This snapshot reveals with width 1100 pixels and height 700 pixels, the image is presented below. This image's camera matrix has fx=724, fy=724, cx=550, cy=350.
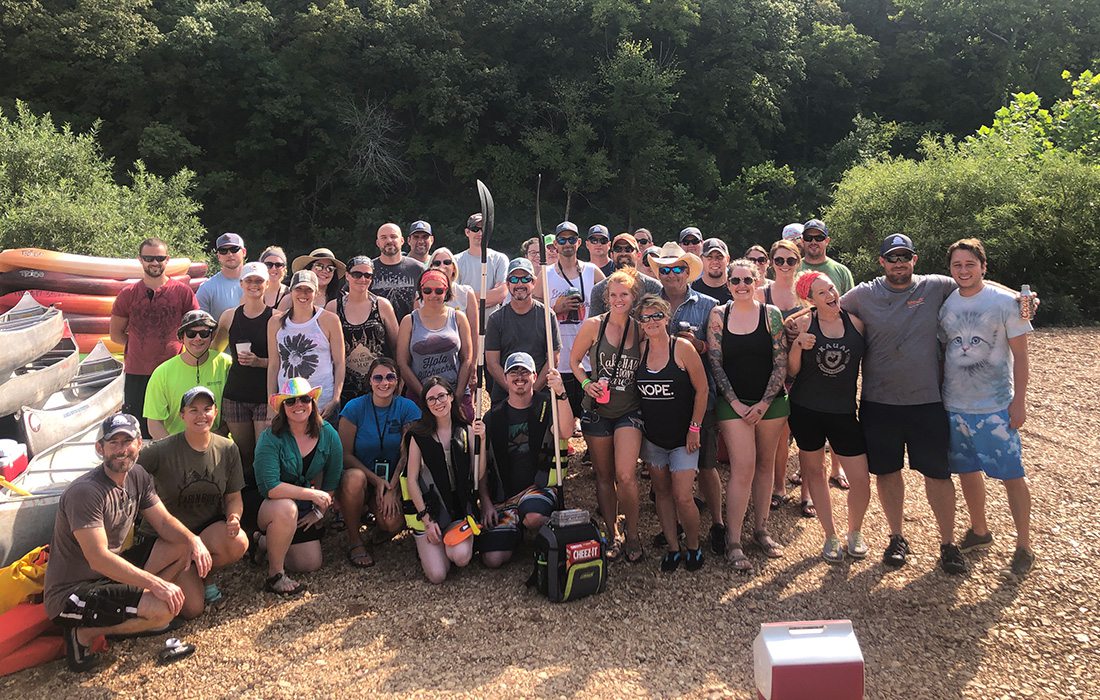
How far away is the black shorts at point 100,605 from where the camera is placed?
12.7 feet

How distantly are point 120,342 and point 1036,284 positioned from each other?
1582 cm

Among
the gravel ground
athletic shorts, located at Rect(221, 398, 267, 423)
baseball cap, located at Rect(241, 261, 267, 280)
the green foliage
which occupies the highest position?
the green foliage

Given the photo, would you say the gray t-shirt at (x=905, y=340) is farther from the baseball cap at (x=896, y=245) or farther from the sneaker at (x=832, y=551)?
the sneaker at (x=832, y=551)

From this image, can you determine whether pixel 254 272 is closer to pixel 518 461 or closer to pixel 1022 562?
pixel 518 461

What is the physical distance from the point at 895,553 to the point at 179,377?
4.98 metres

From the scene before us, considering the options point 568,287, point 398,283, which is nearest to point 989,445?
point 568,287

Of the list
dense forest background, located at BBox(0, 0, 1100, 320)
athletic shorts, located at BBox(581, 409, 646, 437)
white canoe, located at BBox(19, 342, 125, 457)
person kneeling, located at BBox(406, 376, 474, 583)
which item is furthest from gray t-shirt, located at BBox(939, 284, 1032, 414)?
dense forest background, located at BBox(0, 0, 1100, 320)

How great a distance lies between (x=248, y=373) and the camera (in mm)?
5234

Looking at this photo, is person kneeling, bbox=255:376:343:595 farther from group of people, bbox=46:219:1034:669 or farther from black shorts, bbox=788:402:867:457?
black shorts, bbox=788:402:867:457

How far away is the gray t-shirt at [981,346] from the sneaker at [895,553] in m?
0.98

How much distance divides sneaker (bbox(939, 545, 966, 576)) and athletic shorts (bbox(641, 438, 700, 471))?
1712 millimetres

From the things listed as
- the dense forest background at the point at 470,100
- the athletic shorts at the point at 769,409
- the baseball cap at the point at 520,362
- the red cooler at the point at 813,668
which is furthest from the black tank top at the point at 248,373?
the dense forest background at the point at 470,100

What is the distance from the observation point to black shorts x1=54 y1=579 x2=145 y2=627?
387cm

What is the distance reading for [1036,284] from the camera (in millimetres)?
14461
